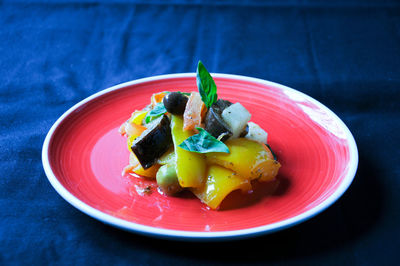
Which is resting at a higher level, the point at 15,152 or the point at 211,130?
the point at 211,130

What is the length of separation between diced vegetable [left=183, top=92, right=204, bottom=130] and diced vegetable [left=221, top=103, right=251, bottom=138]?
0.47 ft

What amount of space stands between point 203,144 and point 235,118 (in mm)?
289

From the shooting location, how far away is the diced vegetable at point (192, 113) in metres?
2.67

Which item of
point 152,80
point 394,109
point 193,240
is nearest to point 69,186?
point 193,240

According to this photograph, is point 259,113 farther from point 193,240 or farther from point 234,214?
point 193,240

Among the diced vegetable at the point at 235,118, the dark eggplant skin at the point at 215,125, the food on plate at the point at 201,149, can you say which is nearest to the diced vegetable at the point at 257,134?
the food on plate at the point at 201,149

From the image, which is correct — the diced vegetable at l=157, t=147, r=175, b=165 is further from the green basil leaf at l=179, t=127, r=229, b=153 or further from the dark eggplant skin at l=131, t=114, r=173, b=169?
the green basil leaf at l=179, t=127, r=229, b=153

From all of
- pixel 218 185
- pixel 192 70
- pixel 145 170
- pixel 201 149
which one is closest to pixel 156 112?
pixel 145 170

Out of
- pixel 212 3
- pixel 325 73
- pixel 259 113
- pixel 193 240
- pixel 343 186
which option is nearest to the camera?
pixel 193 240

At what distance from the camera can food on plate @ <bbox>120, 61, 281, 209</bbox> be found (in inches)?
98.9

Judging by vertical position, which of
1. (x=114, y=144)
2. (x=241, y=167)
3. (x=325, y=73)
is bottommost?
(x=325, y=73)

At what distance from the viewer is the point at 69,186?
2.53 meters

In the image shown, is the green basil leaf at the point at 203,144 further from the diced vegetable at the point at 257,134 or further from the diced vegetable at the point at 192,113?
the diced vegetable at the point at 257,134

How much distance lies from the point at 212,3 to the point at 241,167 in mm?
3380
